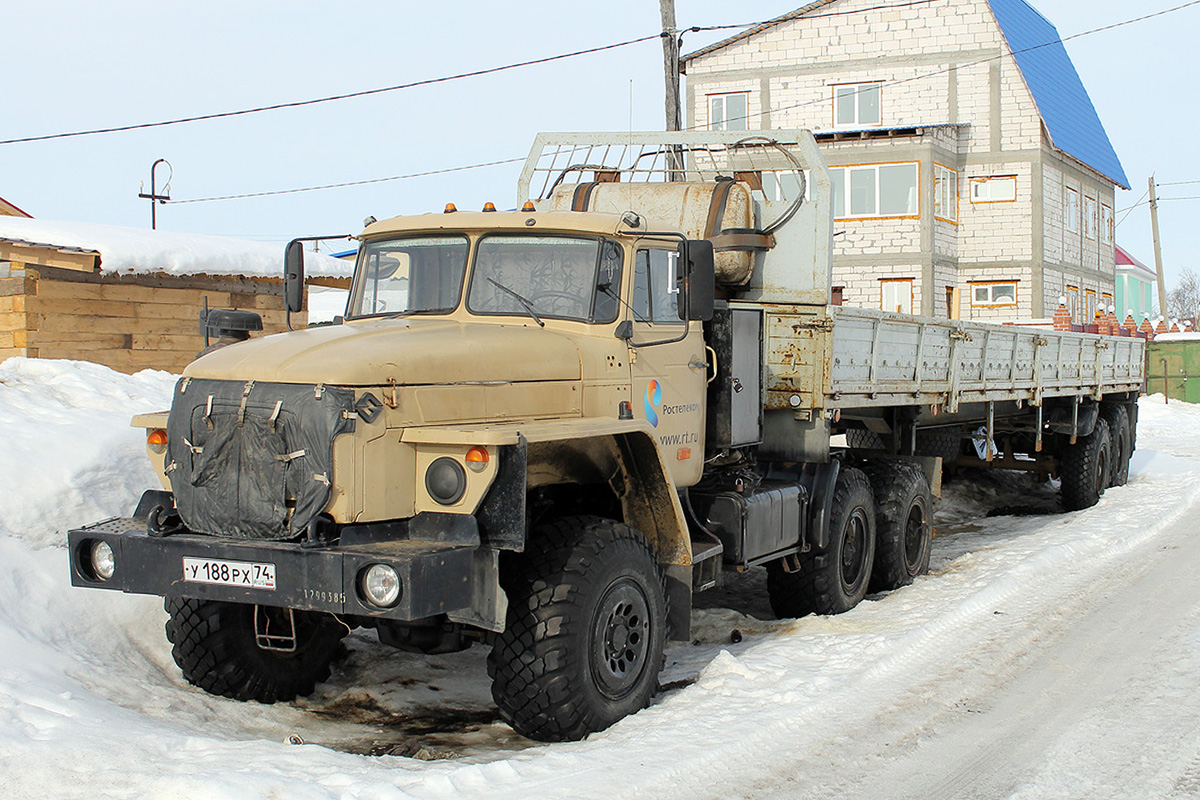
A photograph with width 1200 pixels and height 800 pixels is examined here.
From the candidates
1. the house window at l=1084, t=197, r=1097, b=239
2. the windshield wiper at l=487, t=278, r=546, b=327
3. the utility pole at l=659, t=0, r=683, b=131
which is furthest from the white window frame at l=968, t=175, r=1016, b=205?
the windshield wiper at l=487, t=278, r=546, b=327

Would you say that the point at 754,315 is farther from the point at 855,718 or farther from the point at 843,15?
the point at 843,15

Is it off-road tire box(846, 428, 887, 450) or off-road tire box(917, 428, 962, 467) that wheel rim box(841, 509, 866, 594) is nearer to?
off-road tire box(846, 428, 887, 450)

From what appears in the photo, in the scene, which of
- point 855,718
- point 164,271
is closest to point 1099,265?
point 164,271

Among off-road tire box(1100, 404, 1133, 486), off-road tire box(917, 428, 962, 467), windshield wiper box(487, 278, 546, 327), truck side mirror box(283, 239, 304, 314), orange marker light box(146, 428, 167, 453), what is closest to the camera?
orange marker light box(146, 428, 167, 453)

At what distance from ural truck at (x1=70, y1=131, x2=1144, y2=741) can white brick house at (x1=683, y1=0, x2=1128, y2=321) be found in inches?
861

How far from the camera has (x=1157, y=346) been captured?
32.1m

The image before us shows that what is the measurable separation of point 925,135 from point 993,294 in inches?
194

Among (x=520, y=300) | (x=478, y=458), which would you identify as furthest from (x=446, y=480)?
(x=520, y=300)

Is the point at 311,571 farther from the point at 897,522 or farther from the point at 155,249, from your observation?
the point at 155,249

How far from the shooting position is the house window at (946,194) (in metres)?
30.2

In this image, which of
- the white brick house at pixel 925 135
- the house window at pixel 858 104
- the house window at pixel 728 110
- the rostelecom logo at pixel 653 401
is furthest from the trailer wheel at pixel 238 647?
the house window at pixel 728 110

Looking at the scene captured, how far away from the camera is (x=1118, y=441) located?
15.0 meters

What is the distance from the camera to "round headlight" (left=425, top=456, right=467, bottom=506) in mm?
4980

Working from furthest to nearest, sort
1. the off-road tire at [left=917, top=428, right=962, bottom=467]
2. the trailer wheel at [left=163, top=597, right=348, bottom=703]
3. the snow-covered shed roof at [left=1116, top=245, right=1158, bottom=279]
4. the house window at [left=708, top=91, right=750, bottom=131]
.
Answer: the snow-covered shed roof at [left=1116, top=245, right=1158, bottom=279]
the house window at [left=708, top=91, right=750, bottom=131]
the off-road tire at [left=917, top=428, right=962, bottom=467]
the trailer wheel at [left=163, top=597, right=348, bottom=703]
